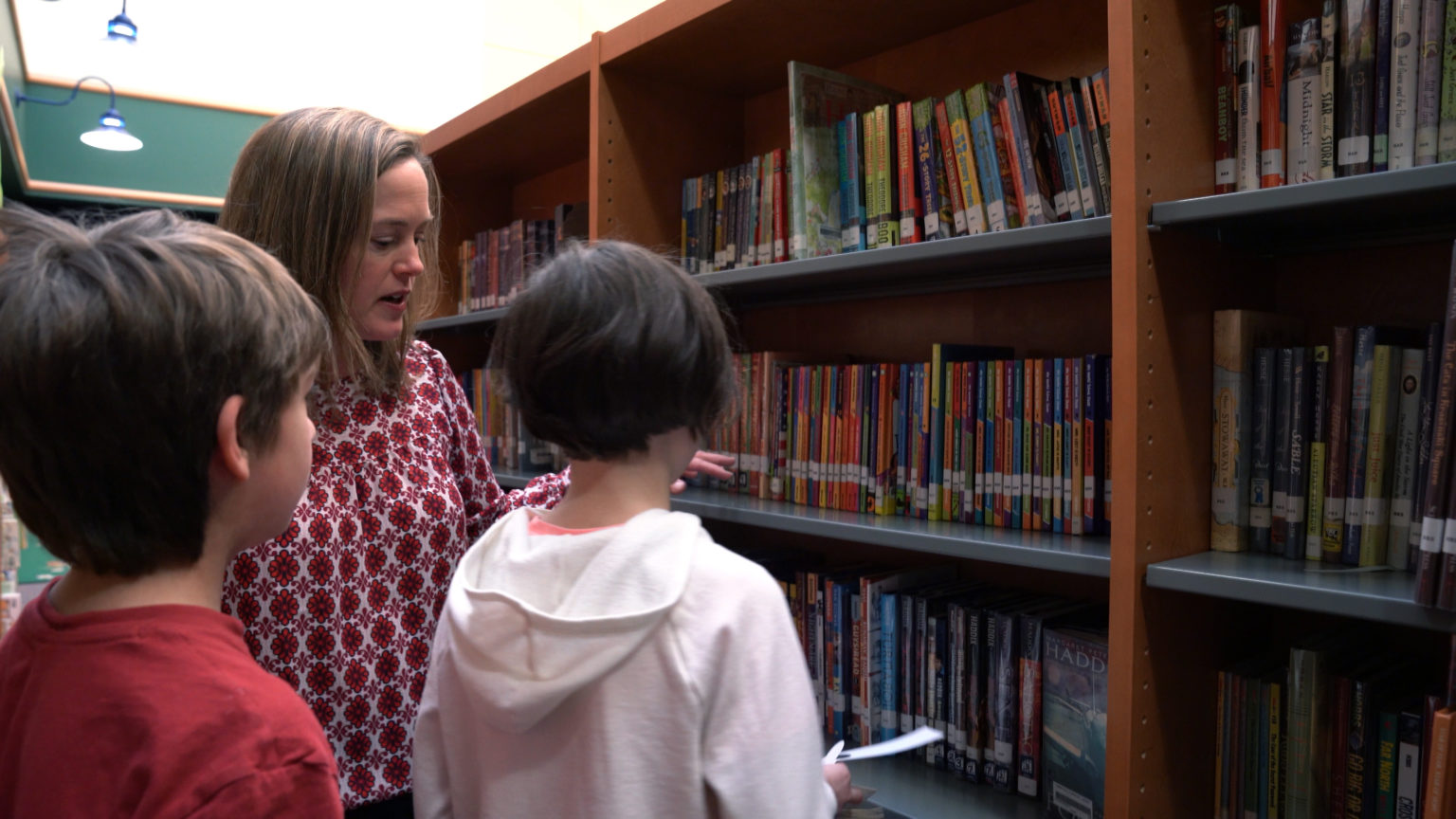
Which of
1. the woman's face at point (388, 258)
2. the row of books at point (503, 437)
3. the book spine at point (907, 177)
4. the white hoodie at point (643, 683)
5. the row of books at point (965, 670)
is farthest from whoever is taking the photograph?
the row of books at point (503, 437)

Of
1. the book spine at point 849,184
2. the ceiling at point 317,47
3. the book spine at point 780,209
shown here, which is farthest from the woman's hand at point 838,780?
the ceiling at point 317,47

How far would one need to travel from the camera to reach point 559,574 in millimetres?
810

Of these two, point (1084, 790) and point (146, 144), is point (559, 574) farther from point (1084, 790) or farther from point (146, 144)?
point (146, 144)

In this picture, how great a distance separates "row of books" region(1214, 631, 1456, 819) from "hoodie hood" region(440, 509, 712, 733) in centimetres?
86

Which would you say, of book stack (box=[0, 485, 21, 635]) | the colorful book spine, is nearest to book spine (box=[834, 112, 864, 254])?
the colorful book spine

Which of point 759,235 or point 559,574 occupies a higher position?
point 759,235

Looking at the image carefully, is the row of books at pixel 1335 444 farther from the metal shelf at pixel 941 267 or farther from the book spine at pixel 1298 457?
the metal shelf at pixel 941 267

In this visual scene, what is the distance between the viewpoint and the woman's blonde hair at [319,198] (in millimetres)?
1148

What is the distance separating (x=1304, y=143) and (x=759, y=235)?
3.19 ft

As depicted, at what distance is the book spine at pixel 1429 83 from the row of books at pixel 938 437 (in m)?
0.45

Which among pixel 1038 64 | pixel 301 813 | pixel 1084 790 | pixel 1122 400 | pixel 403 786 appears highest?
pixel 1038 64

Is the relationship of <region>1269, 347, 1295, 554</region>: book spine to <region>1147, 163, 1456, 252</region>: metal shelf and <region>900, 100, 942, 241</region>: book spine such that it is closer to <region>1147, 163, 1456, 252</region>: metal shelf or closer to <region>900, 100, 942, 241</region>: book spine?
<region>1147, 163, 1456, 252</region>: metal shelf

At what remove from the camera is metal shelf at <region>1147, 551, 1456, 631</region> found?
0.99 m

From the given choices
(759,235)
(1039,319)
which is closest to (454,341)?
(759,235)
